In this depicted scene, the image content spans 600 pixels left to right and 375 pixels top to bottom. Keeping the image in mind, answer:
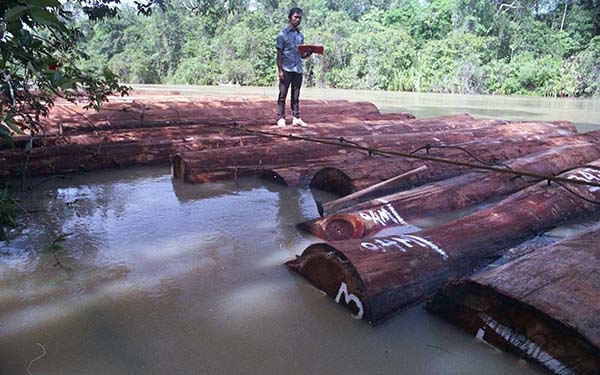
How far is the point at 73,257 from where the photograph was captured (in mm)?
2502

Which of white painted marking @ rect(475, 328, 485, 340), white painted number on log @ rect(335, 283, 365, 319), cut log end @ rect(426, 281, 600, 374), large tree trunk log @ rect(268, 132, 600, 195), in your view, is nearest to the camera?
cut log end @ rect(426, 281, 600, 374)

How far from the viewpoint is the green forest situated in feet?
86.7

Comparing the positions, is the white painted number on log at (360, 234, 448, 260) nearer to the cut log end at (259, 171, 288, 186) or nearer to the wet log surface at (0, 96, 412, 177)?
the cut log end at (259, 171, 288, 186)

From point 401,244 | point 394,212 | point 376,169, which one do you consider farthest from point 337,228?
point 376,169

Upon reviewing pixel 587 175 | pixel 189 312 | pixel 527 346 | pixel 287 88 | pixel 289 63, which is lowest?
pixel 189 312

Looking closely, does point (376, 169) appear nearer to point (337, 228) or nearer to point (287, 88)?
point (337, 228)

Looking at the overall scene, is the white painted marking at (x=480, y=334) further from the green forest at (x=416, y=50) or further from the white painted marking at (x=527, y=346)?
the green forest at (x=416, y=50)

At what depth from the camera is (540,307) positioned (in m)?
1.54

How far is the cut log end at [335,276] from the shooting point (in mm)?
1912

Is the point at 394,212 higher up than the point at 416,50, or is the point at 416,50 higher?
the point at 416,50

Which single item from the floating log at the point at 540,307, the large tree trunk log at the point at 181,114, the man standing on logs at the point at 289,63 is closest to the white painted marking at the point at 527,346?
the floating log at the point at 540,307

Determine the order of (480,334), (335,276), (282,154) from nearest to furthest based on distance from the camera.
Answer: (480,334) < (335,276) < (282,154)

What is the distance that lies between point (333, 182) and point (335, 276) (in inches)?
75.4

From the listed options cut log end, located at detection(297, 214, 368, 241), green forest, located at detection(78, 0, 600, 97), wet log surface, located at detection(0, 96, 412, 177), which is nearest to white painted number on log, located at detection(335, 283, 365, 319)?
cut log end, located at detection(297, 214, 368, 241)
